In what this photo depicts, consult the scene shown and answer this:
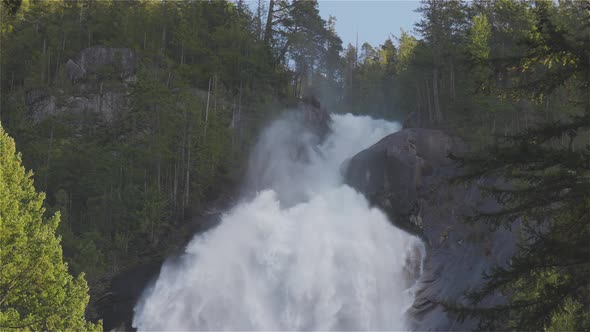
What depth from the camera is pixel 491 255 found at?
25.3 m

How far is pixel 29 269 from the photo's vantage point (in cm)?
1155

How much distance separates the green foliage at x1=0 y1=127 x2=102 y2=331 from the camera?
11.2m

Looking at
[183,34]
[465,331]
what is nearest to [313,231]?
[465,331]

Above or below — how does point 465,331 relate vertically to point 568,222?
below

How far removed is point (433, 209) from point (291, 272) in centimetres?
1074

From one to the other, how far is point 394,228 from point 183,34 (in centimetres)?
2871

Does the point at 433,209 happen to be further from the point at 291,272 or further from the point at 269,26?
the point at 269,26

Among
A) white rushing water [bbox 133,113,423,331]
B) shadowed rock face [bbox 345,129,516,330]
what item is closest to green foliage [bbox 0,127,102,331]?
white rushing water [bbox 133,113,423,331]

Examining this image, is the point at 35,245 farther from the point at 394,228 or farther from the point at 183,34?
the point at 183,34

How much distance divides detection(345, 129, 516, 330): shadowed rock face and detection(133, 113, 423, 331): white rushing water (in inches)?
42.3

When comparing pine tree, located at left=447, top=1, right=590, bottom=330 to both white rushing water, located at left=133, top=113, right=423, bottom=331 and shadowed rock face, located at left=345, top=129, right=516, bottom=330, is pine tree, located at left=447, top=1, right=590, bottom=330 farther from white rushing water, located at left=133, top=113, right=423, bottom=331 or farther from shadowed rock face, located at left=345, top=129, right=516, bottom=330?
white rushing water, located at left=133, top=113, right=423, bottom=331

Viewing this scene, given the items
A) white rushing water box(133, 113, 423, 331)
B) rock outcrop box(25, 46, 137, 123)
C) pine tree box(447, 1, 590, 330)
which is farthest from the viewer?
rock outcrop box(25, 46, 137, 123)

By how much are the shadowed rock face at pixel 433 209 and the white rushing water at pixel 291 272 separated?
1.08m

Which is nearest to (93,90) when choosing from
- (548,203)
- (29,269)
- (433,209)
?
(433,209)
